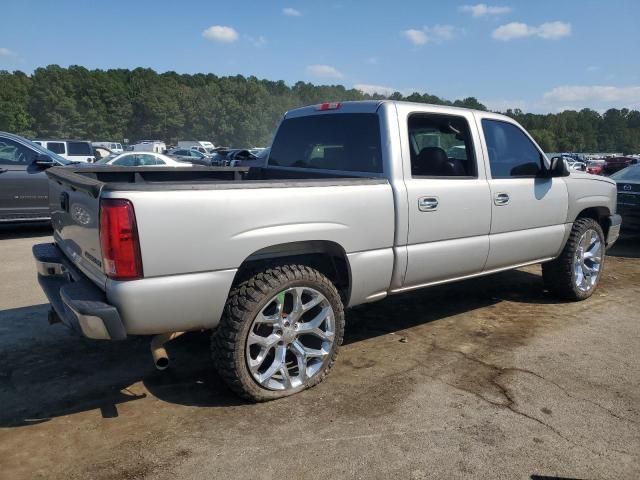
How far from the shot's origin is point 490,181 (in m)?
4.32

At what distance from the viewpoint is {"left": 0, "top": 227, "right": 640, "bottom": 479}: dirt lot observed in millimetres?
2635

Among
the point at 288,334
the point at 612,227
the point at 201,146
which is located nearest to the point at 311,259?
the point at 288,334

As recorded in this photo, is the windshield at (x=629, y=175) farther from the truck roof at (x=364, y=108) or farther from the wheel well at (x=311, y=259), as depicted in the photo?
the wheel well at (x=311, y=259)

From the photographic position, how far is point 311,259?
363cm

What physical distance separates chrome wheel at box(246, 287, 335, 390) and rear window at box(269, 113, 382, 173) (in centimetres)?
115

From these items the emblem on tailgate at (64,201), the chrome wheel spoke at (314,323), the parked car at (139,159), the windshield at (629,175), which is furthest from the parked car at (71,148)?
the chrome wheel spoke at (314,323)

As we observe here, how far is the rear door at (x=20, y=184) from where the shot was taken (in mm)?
8344

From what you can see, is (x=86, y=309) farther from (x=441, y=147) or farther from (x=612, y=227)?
(x=612, y=227)

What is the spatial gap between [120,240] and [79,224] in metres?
0.63

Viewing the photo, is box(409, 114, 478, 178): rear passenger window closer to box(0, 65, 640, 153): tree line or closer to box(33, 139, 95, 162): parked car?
box(33, 139, 95, 162): parked car

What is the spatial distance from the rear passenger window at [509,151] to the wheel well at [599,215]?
993 millimetres

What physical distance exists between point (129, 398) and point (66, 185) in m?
1.40

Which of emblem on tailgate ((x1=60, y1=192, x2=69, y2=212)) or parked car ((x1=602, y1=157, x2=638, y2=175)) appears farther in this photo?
parked car ((x1=602, y1=157, x2=638, y2=175))

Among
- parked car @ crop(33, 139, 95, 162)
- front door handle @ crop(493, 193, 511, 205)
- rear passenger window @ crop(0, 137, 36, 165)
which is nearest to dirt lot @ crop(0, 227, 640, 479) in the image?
front door handle @ crop(493, 193, 511, 205)
